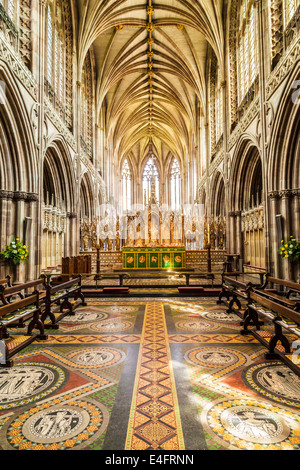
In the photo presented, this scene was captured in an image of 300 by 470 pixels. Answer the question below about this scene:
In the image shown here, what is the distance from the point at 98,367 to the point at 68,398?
77 cm

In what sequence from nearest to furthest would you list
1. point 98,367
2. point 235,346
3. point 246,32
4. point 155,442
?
point 155,442
point 98,367
point 235,346
point 246,32

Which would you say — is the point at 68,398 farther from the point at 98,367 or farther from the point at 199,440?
the point at 199,440

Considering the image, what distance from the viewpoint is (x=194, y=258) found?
Answer: 14242 mm

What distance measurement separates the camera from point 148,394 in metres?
2.92

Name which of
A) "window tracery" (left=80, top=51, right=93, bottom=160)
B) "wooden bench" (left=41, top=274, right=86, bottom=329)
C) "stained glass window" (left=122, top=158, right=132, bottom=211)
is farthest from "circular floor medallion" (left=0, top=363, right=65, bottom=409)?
"stained glass window" (left=122, top=158, right=132, bottom=211)

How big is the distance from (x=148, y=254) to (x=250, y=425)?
11274mm

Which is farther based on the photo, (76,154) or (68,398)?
(76,154)

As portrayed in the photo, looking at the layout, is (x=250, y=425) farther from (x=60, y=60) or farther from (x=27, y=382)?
(x=60, y=60)

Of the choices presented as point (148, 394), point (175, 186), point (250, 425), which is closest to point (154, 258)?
point (148, 394)

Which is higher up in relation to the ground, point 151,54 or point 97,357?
point 151,54

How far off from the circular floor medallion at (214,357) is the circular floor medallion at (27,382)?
1755 mm
